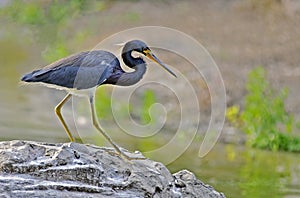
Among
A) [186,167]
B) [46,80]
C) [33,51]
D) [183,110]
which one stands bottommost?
[46,80]

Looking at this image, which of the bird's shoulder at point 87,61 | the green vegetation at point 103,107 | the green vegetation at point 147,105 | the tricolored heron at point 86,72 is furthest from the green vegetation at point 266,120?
the bird's shoulder at point 87,61

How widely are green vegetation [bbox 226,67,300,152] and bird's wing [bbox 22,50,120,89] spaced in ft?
17.7

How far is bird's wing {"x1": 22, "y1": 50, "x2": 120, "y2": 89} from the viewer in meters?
6.84

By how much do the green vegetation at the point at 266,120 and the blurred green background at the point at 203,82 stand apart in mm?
13

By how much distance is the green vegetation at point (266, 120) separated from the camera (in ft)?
39.3

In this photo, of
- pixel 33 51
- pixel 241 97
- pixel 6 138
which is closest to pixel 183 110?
pixel 241 97

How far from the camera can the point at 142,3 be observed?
18.5 metres

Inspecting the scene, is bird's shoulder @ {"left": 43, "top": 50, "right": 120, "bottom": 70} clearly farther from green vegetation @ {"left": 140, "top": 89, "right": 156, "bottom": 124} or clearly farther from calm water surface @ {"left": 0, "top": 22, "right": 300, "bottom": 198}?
green vegetation @ {"left": 140, "top": 89, "right": 156, "bottom": 124}

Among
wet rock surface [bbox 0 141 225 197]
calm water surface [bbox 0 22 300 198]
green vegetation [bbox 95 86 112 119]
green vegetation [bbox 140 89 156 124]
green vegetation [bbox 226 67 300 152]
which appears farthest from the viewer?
green vegetation [bbox 95 86 112 119]

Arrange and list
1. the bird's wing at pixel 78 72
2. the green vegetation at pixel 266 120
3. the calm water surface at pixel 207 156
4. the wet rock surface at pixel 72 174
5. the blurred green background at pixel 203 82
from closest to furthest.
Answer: the wet rock surface at pixel 72 174 → the bird's wing at pixel 78 72 → the calm water surface at pixel 207 156 → the blurred green background at pixel 203 82 → the green vegetation at pixel 266 120

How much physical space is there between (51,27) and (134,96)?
12.6 ft

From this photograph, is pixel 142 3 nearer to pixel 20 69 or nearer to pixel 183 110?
pixel 20 69

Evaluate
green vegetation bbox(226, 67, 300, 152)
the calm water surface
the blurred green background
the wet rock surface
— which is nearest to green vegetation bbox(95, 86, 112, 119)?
the blurred green background

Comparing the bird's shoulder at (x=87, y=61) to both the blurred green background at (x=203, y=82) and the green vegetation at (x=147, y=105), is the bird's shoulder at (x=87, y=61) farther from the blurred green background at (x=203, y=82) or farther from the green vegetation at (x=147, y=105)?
the green vegetation at (x=147, y=105)
